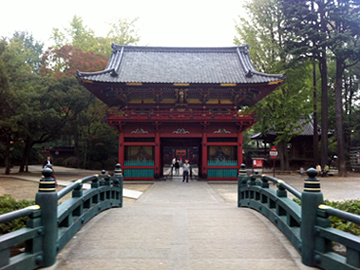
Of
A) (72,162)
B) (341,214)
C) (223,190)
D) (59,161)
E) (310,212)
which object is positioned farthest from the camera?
(59,161)

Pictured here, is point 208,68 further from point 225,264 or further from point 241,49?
point 225,264

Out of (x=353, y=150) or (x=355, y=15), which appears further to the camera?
(x=353, y=150)

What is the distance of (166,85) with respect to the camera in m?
23.1

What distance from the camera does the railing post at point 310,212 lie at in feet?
15.4

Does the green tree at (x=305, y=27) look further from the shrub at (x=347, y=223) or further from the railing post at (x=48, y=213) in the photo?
the railing post at (x=48, y=213)

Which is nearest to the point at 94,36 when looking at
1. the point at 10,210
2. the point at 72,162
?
the point at 72,162

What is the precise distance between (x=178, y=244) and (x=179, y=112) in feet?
59.1

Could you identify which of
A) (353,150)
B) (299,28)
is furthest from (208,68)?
(353,150)

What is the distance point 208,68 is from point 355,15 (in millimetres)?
12392

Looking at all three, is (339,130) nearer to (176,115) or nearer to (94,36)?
(176,115)

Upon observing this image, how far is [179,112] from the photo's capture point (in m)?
23.3

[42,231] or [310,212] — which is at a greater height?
[310,212]

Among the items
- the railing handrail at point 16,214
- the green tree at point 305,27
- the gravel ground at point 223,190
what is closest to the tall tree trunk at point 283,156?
the green tree at point 305,27

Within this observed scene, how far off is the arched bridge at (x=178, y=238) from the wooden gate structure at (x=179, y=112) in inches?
602
